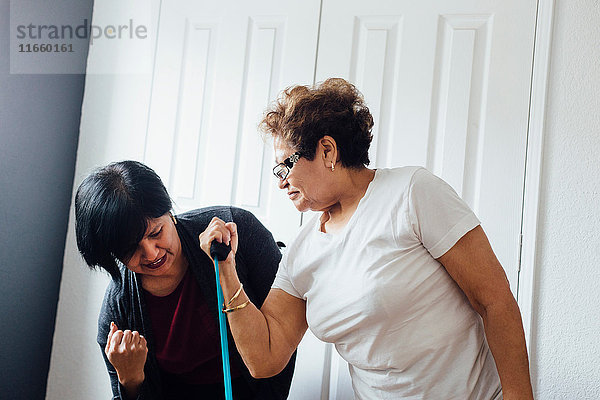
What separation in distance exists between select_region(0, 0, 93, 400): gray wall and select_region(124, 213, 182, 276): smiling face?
803mm

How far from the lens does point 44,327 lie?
1983 mm

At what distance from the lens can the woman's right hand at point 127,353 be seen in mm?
1194

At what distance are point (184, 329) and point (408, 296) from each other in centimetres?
61

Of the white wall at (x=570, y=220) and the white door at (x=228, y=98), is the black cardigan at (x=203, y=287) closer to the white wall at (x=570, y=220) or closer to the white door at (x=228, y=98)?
the white door at (x=228, y=98)

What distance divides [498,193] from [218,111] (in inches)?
35.4

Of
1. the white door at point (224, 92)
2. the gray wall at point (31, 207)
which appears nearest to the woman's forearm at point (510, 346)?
the white door at point (224, 92)

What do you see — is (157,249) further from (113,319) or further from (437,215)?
(437,215)

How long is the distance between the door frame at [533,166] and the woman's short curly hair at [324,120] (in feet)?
1.97

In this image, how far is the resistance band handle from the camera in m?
1.10

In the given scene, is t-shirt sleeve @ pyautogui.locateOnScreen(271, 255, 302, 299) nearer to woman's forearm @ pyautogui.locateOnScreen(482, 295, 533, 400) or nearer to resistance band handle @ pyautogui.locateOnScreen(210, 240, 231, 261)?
resistance band handle @ pyautogui.locateOnScreen(210, 240, 231, 261)

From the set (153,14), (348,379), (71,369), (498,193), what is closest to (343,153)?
(498,193)

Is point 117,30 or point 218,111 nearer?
point 218,111

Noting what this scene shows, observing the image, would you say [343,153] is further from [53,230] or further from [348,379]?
[53,230]

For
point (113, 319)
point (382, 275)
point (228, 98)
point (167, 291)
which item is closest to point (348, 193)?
point (382, 275)
